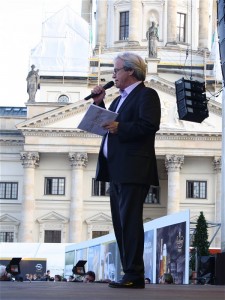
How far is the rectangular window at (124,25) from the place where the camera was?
3054 inches

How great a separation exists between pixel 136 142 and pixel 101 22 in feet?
231

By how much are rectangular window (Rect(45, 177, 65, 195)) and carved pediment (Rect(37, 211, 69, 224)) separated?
137 cm

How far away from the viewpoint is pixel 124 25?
78.2 m

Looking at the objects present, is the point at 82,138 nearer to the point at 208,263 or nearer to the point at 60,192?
the point at 60,192

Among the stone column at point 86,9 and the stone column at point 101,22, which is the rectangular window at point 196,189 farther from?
the stone column at point 86,9

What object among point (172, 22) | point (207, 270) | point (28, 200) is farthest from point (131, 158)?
point (172, 22)

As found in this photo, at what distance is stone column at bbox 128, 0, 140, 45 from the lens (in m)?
76.1

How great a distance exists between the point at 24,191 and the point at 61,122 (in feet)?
16.9

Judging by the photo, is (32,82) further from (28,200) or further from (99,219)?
(99,219)

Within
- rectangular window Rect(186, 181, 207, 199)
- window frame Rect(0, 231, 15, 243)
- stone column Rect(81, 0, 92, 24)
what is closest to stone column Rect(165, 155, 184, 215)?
rectangular window Rect(186, 181, 207, 199)

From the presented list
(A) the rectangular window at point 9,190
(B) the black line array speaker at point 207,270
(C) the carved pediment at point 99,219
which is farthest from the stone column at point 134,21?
(B) the black line array speaker at point 207,270

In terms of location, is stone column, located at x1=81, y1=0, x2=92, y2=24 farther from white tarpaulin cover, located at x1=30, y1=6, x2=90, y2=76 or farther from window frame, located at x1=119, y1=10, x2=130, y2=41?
white tarpaulin cover, located at x1=30, y1=6, x2=90, y2=76

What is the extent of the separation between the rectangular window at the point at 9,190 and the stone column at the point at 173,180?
1029 centimetres

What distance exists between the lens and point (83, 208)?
222 ft
